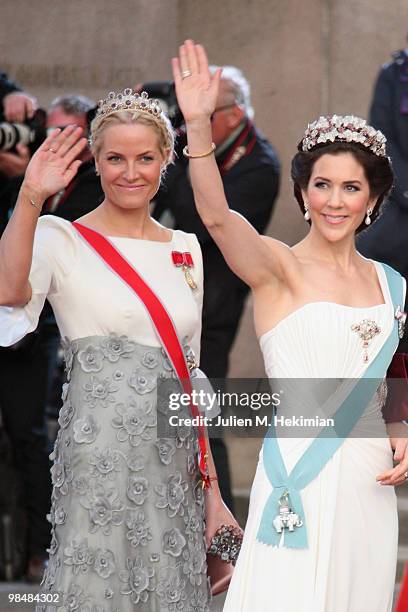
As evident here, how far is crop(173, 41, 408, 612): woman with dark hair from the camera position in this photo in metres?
3.97

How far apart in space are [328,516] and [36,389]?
2304 mm

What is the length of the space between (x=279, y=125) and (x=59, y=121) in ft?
4.77

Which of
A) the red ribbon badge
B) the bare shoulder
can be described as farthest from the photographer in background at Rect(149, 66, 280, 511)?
the bare shoulder

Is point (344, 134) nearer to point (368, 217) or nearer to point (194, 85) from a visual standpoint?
point (368, 217)

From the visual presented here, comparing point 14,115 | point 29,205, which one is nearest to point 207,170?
point 29,205

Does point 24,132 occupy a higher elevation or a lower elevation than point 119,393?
higher

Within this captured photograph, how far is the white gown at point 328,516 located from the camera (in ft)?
13.1

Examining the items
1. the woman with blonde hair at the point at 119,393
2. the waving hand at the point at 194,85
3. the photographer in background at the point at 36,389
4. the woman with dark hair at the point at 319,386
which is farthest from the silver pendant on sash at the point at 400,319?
the photographer in background at the point at 36,389

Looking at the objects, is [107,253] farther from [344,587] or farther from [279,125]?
[279,125]

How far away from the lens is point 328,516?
4012 mm

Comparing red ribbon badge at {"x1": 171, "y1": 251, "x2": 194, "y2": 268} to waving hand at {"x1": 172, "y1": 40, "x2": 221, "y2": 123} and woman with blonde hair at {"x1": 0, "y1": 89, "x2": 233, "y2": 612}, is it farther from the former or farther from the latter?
waving hand at {"x1": 172, "y1": 40, "x2": 221, "y2": 123}

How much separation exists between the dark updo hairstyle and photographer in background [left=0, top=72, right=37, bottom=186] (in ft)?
6.02

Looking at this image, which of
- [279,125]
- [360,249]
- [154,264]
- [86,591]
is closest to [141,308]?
[154,264]

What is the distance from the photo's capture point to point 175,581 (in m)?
4.26
